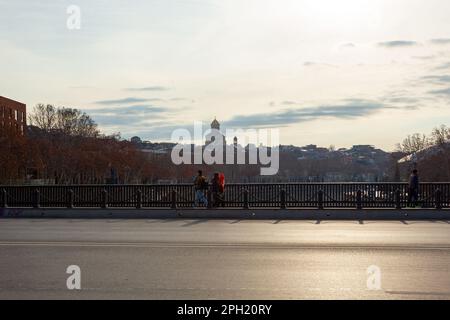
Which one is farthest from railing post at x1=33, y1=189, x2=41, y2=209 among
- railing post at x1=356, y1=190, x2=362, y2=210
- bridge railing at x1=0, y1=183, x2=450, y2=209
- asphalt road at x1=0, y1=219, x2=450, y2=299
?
railing post at x1=356, y1=190, x2=362, y2=210

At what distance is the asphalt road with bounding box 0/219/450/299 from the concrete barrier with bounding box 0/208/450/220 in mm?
4008

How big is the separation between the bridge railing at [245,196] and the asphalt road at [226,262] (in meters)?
5.64

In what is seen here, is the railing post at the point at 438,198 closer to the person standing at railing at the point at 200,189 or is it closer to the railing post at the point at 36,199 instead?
the person standing at railing at the point at 200,189

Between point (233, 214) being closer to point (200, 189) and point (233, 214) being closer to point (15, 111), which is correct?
point (200, 189)

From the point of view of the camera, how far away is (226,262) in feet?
41.9

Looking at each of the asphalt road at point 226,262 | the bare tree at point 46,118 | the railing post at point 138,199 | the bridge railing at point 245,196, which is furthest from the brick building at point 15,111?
the asphalt road at point 226,262

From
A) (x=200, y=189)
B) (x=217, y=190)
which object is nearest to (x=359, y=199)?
(x=217, y=190)

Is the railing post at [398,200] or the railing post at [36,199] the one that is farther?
the railing post at [36,199]

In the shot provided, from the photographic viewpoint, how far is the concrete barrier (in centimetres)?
2484

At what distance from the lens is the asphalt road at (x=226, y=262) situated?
32.6 ft

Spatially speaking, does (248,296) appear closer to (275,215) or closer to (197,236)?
(197,236)

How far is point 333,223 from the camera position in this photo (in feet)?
75.7

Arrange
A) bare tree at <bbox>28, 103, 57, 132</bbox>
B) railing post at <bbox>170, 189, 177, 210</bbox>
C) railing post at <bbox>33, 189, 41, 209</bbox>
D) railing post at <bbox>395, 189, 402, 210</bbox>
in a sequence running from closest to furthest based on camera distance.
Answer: railing post at <bbox>395, 189, 402, 210</bbox> → railing post at <bbox>170, 189, 177, 210</bbox> → railing post at <bbox>33, 189, 41, 209</bbox> → bare tree at <bbox>28, 103, 57, 132</bbox>

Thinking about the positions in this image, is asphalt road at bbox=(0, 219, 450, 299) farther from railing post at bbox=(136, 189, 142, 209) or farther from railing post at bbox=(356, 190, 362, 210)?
railing post at bbox=(136, 189, 142, 209)
